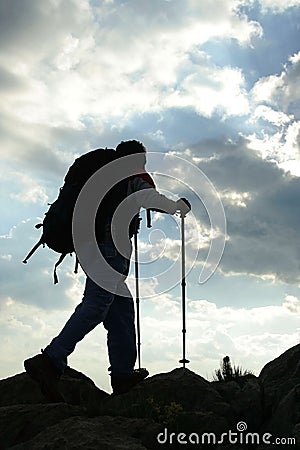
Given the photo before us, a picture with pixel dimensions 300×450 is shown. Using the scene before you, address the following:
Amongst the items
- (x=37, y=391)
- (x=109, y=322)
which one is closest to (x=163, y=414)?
(x=109, y=322)

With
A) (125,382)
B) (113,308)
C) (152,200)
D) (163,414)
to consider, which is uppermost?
(152,200)

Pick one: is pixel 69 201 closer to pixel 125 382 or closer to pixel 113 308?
pixel 113 308

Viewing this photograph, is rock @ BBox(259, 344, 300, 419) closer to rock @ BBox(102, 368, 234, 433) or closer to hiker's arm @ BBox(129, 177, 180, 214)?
rock @ BBox(102, 368, 234, 433)

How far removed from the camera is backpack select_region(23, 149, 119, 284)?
917 cm

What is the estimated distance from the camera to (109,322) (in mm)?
9594

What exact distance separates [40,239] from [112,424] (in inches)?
125

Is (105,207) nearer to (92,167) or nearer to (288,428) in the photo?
(92,167)

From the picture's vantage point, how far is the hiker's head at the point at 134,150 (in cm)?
941

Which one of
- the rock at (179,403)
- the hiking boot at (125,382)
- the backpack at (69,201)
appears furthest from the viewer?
the hiking boot at (125,382)

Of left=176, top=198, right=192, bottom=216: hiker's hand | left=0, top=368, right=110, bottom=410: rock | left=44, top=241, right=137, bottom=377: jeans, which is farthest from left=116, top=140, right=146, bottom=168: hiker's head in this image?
left=0, top=368, right=110, bottom=410: rock

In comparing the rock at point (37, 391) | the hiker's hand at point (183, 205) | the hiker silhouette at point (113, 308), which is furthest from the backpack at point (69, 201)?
the rock at point (37, 391)

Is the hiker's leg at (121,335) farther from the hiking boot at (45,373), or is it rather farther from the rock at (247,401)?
the rock at (247,401)

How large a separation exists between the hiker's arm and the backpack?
36 cm

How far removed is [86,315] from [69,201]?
1.65 meters
